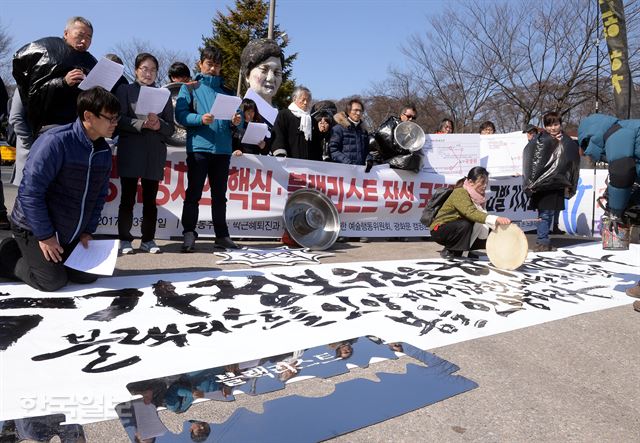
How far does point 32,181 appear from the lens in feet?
10.3

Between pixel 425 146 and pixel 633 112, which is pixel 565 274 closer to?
Answer: pixel 633 112

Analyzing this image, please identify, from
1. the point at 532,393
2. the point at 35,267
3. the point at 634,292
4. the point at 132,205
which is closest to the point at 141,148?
the point at 132,205

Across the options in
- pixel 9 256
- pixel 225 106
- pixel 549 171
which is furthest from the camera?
pixel 549 171

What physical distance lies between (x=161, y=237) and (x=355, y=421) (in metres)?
4.13

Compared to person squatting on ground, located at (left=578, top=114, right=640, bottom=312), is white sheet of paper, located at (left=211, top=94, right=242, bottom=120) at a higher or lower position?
higher

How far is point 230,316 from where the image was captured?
3051mm

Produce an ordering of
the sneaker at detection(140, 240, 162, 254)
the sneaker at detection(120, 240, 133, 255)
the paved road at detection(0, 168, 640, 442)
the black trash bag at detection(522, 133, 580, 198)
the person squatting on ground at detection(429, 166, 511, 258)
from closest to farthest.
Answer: the paved road at detection(0, 168, 640, 442) → the sneaker at detection(120, 240, 133, 255) → the sneaker at detection(140, 240, 162, 254) → the person squatting on ground at detection(429, 166, 511, 258) → the black trash bag at detection(522, 133, 580, 198)

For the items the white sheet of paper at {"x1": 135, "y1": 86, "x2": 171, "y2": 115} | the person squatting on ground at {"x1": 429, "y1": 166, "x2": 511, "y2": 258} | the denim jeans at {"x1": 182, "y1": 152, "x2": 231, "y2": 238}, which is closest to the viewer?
the white sheet of paper at {"x1": 135, "y1": 86, "x2": 171, "y2": 115}

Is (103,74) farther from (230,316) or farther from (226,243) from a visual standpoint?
(230,316)

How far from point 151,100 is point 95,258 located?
1.69m

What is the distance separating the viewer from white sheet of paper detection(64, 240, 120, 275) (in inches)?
130

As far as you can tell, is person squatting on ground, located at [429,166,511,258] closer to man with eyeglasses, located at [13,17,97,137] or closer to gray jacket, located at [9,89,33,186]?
man with eyeglasses, located at [13,17,97,137]

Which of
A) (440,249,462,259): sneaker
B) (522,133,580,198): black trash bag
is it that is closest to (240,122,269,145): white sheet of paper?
(440,249,462,259): sneaker

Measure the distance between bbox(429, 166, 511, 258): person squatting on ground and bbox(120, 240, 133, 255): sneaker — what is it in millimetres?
2983
